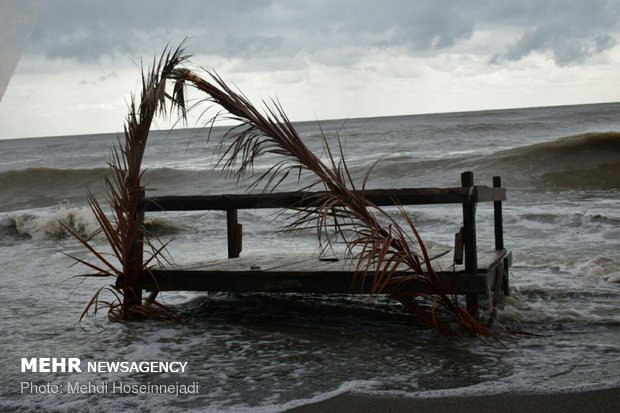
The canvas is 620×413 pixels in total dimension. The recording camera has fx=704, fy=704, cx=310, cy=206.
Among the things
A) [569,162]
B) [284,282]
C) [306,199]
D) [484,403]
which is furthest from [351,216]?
[569,162]

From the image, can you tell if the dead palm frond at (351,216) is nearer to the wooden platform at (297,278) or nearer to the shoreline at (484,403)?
the wooden platform at (297,278)

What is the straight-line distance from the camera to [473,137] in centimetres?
3061

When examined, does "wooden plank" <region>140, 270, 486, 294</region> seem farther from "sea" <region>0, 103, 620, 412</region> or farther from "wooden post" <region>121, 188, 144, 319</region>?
"sea" <region>0, 103, 620, 412</region>

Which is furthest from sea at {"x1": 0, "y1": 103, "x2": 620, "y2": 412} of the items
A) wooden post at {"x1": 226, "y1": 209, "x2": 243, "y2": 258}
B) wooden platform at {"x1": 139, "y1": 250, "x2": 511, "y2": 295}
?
wooden platform at {"x1": 139, "y1": 250, "x2": 511, "y2": 295}

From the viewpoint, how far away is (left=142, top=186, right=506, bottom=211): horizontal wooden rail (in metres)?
4.41

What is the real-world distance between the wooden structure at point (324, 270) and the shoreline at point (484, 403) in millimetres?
1186

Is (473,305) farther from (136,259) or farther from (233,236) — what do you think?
(233,236)

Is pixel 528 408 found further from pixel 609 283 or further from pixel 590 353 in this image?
pixel 609 283

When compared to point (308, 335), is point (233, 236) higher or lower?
higher

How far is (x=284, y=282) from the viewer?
4754 mm

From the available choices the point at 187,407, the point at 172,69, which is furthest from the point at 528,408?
the point at 172,69

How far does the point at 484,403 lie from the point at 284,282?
73.5 inches

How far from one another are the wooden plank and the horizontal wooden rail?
473 mm

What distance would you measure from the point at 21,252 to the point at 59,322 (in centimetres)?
499
